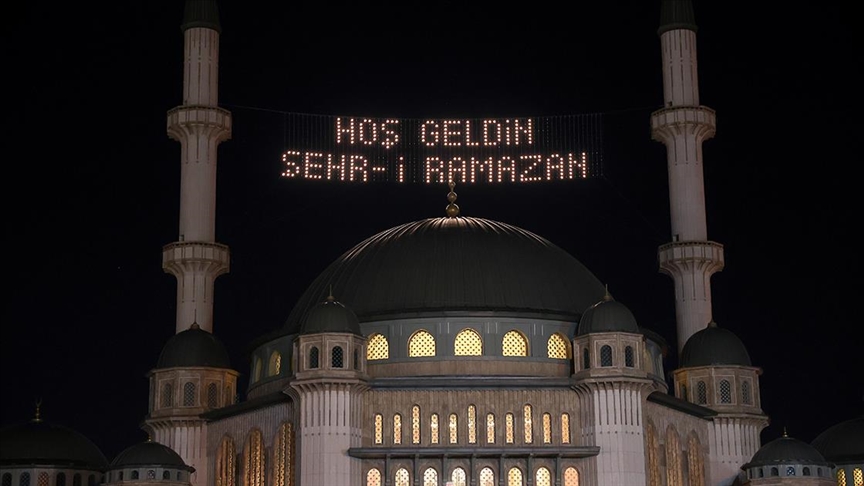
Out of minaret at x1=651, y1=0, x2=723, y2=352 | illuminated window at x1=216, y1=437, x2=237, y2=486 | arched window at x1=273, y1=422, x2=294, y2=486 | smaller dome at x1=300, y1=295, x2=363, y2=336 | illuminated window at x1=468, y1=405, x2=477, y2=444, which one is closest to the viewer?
smaller dome at x1=300, y1=295, x2=363, y2=336

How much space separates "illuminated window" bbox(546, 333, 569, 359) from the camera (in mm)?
74750

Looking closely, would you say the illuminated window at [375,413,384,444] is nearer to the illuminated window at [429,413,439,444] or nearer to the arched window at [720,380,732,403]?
the illuminated window at [429,413,439,444]

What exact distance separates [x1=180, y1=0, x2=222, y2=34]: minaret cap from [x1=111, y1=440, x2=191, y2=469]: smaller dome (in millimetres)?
25202

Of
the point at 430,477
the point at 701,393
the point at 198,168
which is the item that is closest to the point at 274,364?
the point at 430,477

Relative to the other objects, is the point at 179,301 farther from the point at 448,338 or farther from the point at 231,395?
the point at 448,338

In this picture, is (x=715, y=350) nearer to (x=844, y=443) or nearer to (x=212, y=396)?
(x=844, y=443)

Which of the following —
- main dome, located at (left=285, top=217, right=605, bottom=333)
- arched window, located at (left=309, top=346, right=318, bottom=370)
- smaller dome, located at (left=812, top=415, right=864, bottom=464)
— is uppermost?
main dome, located at (left=285, top=217, right=605, bottom=333)

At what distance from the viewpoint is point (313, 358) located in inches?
2793

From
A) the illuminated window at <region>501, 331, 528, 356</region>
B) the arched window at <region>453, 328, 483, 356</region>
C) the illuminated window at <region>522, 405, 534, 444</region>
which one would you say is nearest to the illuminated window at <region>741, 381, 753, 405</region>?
the illuminated window at <region>501, 331, 528, 356</region>

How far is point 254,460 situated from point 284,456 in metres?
2.52

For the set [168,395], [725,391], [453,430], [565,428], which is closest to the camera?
[453,430]

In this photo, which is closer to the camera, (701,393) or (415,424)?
(415,424)

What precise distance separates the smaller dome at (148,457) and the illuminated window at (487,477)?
11.9 metres

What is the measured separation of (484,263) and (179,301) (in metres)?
16.0
